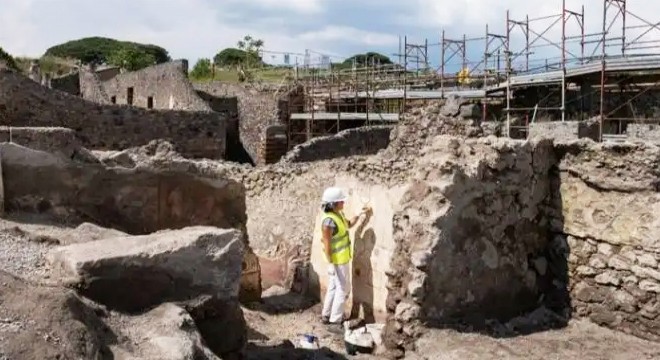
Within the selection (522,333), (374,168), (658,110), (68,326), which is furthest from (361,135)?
(68,326)

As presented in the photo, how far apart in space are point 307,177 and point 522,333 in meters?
2.75

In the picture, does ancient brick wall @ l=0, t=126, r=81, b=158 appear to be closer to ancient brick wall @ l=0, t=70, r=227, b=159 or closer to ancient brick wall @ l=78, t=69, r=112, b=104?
ancient brick wall @ l=0, t=70, r=227, b=159

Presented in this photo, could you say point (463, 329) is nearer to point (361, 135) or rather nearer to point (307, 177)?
point (307, 177)

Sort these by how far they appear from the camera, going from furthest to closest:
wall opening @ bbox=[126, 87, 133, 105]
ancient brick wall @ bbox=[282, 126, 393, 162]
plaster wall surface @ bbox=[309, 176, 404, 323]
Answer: wall opening @ bbox=[126, 87, 133, 105] → ancient brick wall @ bbox=[282, 126, 393, 162] → plaster wall surface @ bbox=[309, 176, 404, 323]

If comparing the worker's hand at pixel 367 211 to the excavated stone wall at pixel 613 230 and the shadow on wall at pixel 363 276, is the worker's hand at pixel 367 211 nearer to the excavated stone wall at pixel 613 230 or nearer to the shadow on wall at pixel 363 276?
the shadow on wall at pixel 363 276

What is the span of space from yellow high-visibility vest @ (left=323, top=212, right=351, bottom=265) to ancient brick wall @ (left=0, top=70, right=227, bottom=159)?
833 centimetres

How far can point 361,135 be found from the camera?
48.4 ft

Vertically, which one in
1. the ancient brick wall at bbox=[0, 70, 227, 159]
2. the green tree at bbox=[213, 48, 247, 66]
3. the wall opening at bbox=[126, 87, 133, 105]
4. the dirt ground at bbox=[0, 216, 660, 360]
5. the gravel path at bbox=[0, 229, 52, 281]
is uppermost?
the green tree at bbox=[213, 48, 247, 66]

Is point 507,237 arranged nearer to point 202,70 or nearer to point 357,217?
point 357,217

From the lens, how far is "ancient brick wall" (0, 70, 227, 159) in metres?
12.6

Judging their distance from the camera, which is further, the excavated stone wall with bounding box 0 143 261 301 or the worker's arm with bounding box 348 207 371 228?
the worker's arm with bounding box 348 207 371 228

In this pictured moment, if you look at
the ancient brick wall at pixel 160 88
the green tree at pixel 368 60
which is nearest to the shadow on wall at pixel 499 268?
the ancient brick wall at pixel 160 88

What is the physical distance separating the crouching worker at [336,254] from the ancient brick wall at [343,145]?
20.9 ft

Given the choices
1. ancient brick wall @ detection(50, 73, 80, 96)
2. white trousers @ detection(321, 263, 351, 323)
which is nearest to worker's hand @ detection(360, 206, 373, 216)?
white trousers @ detection(321, 263, 351, 323)
